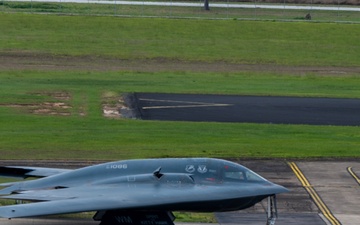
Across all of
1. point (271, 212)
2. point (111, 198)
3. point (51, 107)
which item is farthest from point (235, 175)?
point (51, 107)

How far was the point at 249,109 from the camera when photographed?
47.0 meters

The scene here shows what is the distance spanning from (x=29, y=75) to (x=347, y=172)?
29.7 meters

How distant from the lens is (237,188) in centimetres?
2362

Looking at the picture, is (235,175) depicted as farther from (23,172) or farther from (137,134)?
(137,134)

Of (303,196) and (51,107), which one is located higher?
(51,107)

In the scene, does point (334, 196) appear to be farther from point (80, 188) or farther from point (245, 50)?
point (245, 50)

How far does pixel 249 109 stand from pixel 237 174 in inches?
904

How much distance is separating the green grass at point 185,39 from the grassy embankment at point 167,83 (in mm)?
94

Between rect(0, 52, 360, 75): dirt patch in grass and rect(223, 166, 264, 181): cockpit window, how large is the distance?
1519 inches

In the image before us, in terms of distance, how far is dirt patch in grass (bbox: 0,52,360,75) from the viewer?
205ft

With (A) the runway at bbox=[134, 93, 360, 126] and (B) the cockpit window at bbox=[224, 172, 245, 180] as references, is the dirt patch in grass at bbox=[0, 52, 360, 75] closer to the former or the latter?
(A) the runway at bbox=[134, 93, 360, 126]

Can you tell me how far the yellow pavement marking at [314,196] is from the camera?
26.6m

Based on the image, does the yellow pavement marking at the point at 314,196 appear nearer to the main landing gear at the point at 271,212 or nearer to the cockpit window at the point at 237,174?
the main landing gear at the point at 271,212

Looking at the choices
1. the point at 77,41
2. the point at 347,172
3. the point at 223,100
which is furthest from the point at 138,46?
the point at 347,172
